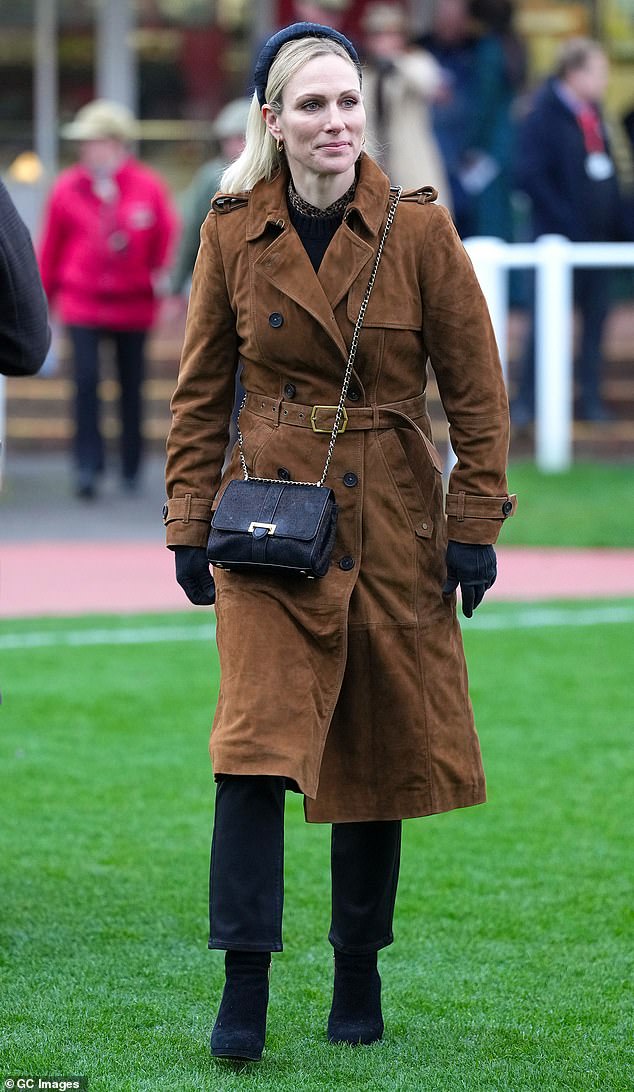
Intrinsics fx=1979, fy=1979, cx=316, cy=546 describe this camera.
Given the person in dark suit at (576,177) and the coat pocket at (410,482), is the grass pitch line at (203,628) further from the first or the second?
the coat pocket at (410,482)

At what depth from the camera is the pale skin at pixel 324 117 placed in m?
3.86

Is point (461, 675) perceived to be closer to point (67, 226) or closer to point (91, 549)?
point (91, 549)

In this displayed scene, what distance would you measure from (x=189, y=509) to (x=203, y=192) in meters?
7.61

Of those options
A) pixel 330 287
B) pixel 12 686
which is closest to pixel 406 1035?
pixel 330 287

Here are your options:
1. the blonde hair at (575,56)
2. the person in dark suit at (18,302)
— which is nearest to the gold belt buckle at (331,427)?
the person in dark suit at (18,302)

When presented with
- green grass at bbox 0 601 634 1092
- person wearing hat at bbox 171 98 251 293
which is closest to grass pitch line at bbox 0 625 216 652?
green grass at bbox 0 601 634 1092

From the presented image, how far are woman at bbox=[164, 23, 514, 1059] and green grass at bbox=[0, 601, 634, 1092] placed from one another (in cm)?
25

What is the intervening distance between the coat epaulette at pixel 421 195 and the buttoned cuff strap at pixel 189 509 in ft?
2.42

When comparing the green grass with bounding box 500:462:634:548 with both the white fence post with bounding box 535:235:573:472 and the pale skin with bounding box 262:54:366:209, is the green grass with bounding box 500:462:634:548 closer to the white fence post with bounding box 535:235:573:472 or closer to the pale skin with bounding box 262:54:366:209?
the white fence post with bounding box 535:235:573:472

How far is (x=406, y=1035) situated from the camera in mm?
4125

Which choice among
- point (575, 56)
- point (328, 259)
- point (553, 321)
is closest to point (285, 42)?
point (328, 259)

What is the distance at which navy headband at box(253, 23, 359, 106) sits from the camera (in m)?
3.93

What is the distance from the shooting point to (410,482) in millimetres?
3963

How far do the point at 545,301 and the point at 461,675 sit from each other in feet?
27.3
